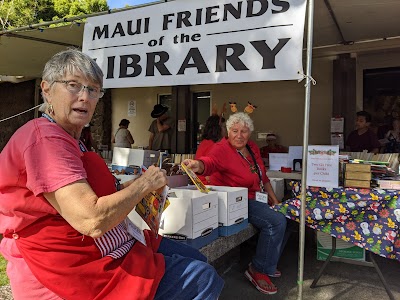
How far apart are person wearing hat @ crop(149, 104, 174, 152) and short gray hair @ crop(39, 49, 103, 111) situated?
6.39 meters

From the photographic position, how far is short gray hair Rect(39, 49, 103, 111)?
1.48 m

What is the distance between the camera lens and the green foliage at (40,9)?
16.2 metres

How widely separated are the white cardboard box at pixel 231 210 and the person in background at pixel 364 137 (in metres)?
3.62

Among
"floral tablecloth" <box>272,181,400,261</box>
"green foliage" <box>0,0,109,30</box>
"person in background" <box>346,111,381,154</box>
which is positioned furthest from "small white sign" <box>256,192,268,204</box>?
"green foliage" <box>0,0,109,30</box>

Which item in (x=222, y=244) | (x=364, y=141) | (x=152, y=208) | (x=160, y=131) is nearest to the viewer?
(x=152, y=208)

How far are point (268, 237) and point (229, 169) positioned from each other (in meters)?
0.70

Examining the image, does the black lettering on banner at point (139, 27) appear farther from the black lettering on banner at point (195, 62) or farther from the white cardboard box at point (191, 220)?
the white cardboard box at point (191, 220)

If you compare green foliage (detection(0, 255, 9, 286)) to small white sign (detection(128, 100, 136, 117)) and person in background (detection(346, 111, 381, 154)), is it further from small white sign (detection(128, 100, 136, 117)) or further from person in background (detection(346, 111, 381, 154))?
small white sign (detection(128, 100, 136, 117))

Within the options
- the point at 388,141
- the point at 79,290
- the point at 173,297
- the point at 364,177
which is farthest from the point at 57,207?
the point at 388,141

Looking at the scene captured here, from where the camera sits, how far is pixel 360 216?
285 cm

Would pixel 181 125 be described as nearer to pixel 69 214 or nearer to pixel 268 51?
pixel 268 51

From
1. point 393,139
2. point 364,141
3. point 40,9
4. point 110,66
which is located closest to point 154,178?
point 110,66

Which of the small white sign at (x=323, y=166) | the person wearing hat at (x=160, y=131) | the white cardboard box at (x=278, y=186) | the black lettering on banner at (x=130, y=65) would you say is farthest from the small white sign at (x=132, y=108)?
the small white sign at (x=323, y=166)

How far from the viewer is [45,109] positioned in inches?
61.4
